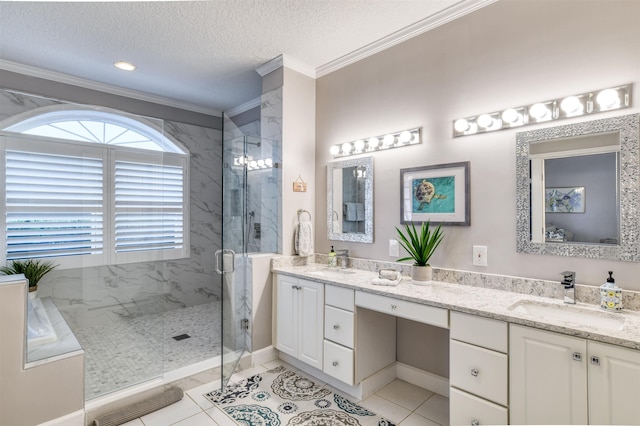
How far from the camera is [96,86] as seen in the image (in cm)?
356

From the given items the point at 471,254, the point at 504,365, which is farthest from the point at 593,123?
the point at 504,365

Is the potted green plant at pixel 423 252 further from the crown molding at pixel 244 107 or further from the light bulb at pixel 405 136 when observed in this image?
the crown molding at pixel 244 107

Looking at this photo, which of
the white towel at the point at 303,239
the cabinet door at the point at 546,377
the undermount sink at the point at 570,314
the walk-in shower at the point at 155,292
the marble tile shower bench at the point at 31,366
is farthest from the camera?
the white towel at the point at 303,239

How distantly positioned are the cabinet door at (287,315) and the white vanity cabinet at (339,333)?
361 mm

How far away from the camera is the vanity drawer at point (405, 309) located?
1803 millimetres

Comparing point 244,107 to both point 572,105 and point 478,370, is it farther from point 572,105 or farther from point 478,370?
point 478,370

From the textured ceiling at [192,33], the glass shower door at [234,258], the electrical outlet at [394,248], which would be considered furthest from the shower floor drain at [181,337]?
the textured ceiling at [192,33]

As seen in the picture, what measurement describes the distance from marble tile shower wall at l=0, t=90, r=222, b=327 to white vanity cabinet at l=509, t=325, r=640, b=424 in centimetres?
279

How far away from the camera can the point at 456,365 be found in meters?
1.74

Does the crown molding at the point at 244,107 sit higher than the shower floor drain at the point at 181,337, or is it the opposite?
the crown molding at the point at 244,107

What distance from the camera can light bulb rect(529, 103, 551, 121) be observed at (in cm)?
188

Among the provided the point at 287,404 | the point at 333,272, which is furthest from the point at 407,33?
the point at 287,404

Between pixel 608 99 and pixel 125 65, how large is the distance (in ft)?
12.5

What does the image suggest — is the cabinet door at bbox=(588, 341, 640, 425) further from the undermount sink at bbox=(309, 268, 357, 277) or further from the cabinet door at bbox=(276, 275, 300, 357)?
the cabinet door at bbox=(276, 275, 300, 357)
